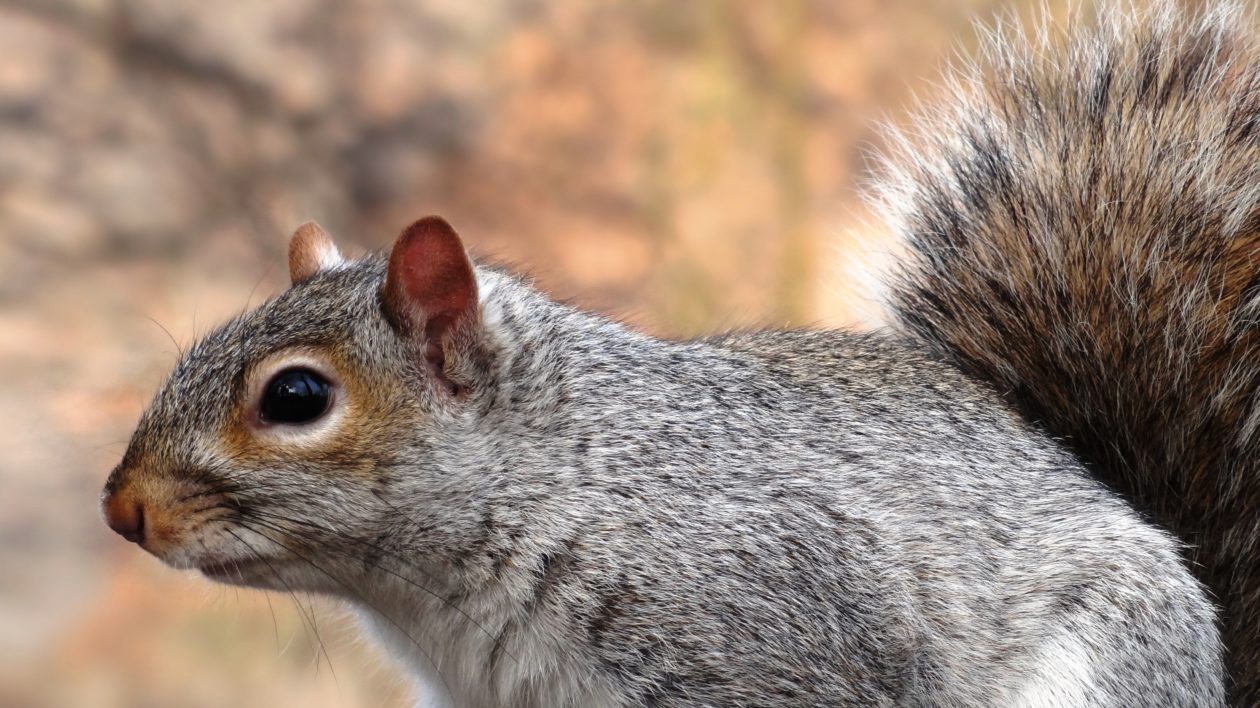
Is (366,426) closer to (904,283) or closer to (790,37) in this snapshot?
(904,283)

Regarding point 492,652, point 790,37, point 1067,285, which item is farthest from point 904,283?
point 790,37

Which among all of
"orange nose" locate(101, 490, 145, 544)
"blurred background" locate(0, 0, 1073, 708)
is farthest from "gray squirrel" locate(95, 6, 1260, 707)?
"blurred background" locate(0, 0, 1073, 708)

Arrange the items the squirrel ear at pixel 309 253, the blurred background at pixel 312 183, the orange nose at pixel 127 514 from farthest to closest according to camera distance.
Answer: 1. the blurred background at pixel 312 183
2. the squirrel ear at pixel 309 253
3. the orange nose at pixel 127 514

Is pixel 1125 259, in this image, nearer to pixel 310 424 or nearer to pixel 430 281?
pixel 430 281

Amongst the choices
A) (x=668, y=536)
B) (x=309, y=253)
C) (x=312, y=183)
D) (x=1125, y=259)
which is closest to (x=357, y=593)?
(x=668, y=536)

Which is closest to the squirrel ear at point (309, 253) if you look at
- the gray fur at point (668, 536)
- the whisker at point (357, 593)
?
the gray fur at point (668, 536)

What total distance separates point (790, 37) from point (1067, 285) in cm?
178

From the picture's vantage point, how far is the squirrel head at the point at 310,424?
Answer: 41.7 inches

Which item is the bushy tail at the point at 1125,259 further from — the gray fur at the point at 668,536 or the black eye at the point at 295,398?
the black eye at the point at 295,398

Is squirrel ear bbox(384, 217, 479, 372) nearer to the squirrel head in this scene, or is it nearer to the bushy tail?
the squirrel head

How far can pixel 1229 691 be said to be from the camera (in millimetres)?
1383

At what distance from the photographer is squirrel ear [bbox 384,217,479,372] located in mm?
1103

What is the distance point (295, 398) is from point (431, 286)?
0.49 ft

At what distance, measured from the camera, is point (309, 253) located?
4.42 ft
